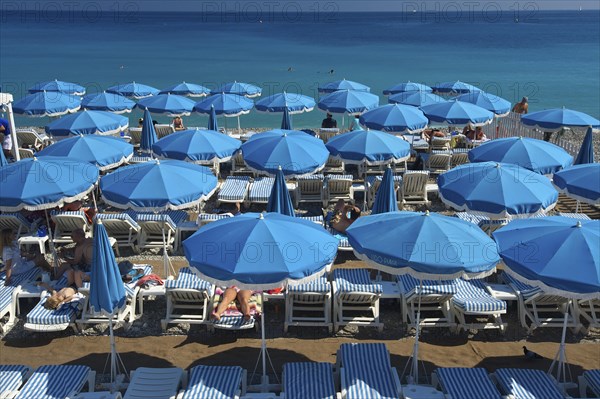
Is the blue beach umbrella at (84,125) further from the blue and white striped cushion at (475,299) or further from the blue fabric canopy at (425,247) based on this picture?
the blue and white striped cushion at (475,299)

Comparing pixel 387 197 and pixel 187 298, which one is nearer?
pixel 187 298

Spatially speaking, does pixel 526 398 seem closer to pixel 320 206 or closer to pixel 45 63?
pixel 320 206

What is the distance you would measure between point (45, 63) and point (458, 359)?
2296 inches

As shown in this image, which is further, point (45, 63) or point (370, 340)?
point (45, 63)

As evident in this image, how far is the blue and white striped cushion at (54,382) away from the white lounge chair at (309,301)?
8.23ft

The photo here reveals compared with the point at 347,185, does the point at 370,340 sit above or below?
below

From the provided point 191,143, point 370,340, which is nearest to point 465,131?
point 191,143

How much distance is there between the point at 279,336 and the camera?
23.1 ft

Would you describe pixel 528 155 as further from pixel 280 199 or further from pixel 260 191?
pixel 260 191

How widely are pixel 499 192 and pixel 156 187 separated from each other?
4.52 m

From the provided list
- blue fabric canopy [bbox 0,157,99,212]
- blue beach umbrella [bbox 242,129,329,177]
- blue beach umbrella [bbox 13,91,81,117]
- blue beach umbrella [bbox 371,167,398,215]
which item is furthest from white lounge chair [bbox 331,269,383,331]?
blue beach umbrella [bbox 13,91,81,117]

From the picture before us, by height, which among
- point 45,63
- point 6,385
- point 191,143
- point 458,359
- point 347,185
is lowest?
point 458,359

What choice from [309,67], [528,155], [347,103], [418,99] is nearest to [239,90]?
[347,103]

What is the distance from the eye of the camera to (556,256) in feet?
17.0
